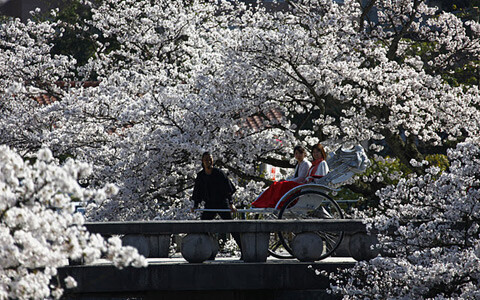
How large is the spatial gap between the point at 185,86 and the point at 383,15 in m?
4.82

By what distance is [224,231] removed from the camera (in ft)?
31.7

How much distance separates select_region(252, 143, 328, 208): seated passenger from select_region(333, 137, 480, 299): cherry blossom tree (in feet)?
6.21

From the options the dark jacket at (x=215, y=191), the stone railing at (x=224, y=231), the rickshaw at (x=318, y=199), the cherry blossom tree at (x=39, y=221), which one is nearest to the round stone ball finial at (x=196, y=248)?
the stone railing at (x=224, y=231)

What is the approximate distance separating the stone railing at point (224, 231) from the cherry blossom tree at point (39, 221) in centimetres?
391

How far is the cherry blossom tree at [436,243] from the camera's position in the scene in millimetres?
8019

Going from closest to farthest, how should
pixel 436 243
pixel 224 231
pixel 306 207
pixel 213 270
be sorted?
pixel 436 243 < pixel 213 270 < pixel 224 231 < pixel 306 207

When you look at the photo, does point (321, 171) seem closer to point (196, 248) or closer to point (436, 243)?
point (196, 248)

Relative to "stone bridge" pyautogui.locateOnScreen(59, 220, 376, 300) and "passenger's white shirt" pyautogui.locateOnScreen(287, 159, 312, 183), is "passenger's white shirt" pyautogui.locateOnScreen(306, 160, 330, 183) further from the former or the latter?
"stone bridge" pyautogui.locateOnScreen(59, 220, 376, 300)

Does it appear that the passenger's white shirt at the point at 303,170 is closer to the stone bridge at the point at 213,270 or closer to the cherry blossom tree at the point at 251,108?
the stone bridge at the point at 213,270

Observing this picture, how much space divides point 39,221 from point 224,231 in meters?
4.41

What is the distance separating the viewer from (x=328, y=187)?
1055cm

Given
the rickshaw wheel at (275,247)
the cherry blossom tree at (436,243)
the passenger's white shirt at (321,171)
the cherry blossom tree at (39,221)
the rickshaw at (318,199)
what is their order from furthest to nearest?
the passenger's white shirt at (321,171) < the rickshaw wheel at (275,247) < the rickshaw at (318,199) < the cherry blossom tree at (436,243) < the cherry blossom tree at (39,221)

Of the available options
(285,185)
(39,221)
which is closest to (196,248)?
(285,185)

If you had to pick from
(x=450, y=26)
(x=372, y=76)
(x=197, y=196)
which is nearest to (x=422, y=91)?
(x=372, y=76)
